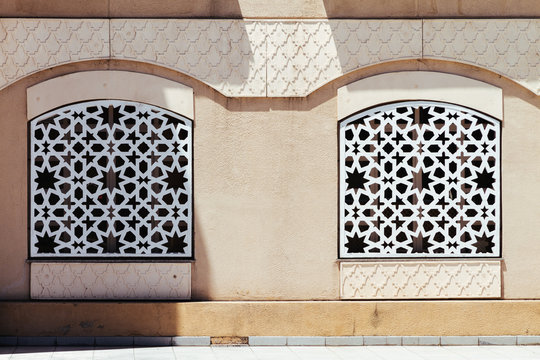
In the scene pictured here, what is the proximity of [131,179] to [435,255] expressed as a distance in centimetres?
369

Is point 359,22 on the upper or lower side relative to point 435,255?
upper

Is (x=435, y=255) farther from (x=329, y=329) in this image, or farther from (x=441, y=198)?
(x=329, y=329)

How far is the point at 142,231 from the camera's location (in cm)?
1132

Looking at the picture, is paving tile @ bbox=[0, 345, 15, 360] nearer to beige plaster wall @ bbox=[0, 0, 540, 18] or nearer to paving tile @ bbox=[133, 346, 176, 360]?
paving tile @ bbox=[133, 346, 176, 360]

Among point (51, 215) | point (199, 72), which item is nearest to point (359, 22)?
point (199, 72)

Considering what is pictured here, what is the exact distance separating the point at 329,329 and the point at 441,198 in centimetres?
205

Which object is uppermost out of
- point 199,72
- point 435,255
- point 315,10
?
point 315,10

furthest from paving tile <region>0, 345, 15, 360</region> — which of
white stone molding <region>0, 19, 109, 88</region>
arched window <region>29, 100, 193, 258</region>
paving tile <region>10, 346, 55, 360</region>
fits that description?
white stone molding <region>0, 19, 109, 88</region>

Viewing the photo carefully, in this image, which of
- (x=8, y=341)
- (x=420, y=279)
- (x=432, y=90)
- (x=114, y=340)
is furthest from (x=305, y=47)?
(x=8, y=341)

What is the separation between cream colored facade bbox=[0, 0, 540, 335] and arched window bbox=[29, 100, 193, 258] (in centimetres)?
17

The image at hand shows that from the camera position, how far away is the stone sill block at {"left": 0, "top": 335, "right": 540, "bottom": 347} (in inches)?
436

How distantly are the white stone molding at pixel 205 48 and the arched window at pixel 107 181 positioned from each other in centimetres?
58

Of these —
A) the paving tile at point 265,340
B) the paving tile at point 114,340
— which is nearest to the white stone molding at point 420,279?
the paving tile at point 265,340

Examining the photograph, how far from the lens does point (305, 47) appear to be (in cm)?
1129
